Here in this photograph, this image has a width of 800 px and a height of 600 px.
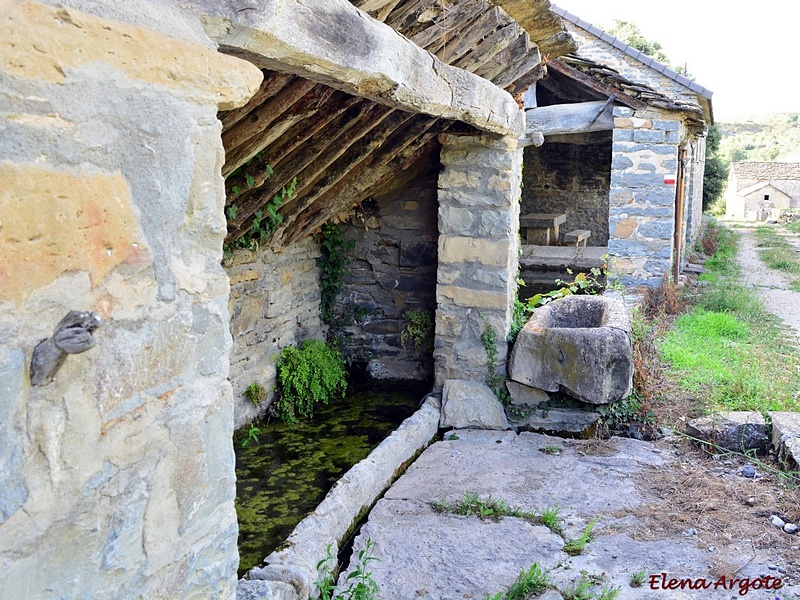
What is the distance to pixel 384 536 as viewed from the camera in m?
3.28

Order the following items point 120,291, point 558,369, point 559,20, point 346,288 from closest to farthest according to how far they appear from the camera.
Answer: point 120,291 → point 559,20 → point 558,369 → point 346,288

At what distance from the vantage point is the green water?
3697 mm

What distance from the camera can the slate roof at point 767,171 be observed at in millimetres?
34906

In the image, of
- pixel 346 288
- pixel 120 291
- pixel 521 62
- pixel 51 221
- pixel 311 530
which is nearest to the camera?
pixel 51 221

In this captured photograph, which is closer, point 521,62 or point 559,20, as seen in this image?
point 559,20

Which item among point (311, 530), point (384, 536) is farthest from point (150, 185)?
point (384, 536)

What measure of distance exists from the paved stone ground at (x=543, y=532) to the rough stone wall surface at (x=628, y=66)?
6047 millimetres

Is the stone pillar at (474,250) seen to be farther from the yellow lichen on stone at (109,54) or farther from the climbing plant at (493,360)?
the yellow lichen on stone at (109,54)

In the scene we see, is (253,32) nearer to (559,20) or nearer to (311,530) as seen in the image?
(311,530)

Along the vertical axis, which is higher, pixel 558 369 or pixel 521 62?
pixel 521 62

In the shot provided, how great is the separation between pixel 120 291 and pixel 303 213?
11.7 ft

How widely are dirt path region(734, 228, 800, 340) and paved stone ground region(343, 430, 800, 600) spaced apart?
3954mm

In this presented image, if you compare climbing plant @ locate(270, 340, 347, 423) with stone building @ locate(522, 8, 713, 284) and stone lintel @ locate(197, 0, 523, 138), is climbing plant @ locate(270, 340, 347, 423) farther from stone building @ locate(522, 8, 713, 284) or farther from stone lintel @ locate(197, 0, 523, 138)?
stone building @ locate(522, 8, 713, 284)

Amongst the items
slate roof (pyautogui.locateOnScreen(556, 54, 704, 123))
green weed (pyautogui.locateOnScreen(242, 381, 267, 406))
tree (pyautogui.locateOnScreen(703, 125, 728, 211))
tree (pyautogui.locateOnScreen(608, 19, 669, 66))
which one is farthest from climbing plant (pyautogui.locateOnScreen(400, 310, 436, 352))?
tree (pyautogui.locateOnScreen(608, 19, 669, 66))
